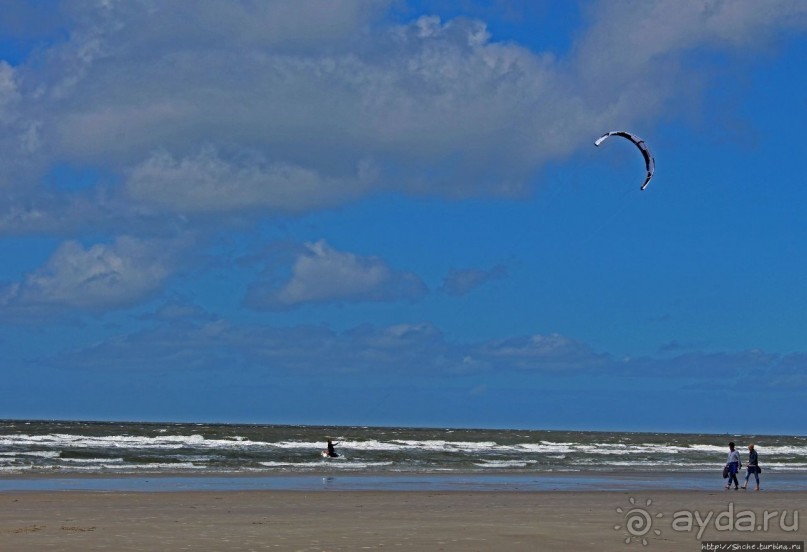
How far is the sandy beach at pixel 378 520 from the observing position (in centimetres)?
1388

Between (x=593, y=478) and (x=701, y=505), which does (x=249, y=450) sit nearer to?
(x=593, y=478)

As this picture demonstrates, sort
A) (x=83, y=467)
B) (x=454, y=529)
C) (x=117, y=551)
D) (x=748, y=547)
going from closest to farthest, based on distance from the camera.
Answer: (x=117, y=551) → (x=748, y=547) → (x=454, y=529) → (x=83, y=467)

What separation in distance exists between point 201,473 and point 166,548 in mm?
19037

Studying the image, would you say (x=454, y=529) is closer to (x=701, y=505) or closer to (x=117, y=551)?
(x=117, y=551)

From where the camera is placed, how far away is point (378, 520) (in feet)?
55.9

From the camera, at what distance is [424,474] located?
3334 centimetres

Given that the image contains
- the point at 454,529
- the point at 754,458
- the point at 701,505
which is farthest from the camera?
the point at 754,458

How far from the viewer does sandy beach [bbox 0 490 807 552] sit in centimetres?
1388

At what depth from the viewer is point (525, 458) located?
46.7 metres

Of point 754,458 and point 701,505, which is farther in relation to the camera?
point 754,458

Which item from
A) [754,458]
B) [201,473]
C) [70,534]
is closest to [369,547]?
[70,534]

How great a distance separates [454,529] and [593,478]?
56.8 feet

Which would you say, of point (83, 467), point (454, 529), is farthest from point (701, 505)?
point (83, 467)

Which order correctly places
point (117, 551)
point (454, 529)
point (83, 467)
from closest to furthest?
point (117, 551), point (454, 529), point (83, 467)
